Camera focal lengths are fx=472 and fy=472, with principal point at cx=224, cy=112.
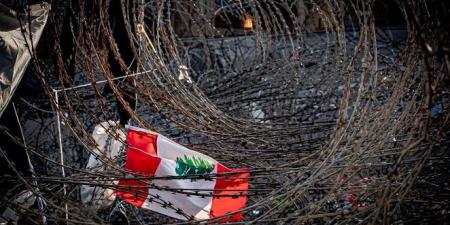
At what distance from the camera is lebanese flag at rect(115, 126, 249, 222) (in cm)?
364

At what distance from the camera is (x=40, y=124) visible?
6688mm

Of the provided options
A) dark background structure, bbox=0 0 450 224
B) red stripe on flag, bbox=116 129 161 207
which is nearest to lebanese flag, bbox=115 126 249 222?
red stripe on flag, bbox=116 129 161 207

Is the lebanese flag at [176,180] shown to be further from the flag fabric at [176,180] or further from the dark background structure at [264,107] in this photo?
the dark background structure at [264,107]

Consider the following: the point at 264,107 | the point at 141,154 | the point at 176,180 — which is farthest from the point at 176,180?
the point at 264,107

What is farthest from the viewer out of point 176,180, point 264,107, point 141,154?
point 264,107

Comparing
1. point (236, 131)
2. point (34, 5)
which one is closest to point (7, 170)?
point (34, 5)

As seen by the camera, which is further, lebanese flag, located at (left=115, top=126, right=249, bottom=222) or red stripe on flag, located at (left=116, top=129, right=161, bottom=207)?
red stripe on flag, located at (left=116, top=129, right=161, bottom=207)

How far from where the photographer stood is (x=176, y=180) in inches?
149

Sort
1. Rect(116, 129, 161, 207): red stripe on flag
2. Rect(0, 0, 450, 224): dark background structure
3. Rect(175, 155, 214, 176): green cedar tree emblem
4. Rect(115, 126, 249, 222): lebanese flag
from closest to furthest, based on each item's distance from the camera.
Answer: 1. Rect(0, 0, 450, 224): dark background structure
2. Rect(115, 126, 249, 222): lebanese flag
3. Rect(175, 155, 214, 176): green cedar tree emblem
4. Rect(116, 129, 161, 207): red stripe on flag

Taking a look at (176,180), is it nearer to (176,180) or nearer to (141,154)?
(176,180)

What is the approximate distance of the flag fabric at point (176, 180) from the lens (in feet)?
11.9

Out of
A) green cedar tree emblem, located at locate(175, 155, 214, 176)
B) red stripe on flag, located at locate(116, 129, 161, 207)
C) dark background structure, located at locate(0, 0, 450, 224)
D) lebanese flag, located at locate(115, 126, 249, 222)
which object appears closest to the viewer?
dark background structure, located at locate(0, 0, 450, 224)

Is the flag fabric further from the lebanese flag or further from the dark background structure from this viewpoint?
the dark background structure

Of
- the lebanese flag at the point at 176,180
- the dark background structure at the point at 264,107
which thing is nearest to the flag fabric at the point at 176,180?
the lebanese flag at the point at 176,180
